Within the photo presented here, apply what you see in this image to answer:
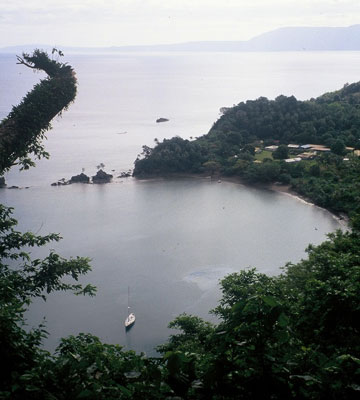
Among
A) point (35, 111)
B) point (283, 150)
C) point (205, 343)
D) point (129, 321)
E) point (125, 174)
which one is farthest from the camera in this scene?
point (125, 174)

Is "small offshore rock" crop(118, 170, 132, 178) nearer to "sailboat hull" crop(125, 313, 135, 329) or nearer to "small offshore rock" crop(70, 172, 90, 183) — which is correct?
"small offshore rock" crop(70, 172, 90, 183)

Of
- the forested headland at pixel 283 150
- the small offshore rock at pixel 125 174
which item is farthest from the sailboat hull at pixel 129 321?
the small offshore rock at pixel 125 174

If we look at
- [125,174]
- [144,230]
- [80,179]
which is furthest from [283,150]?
[80,179]

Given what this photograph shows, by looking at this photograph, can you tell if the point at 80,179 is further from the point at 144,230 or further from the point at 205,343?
the point at 205,343

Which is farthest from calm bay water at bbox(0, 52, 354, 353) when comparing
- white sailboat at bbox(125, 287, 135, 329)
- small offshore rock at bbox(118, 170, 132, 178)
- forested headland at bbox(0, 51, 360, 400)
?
forested headland at bbox(0, 51, 360, 400)

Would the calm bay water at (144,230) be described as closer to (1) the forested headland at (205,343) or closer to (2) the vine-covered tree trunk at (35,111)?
(2) the vine-covered tree trunk at (35,111)
